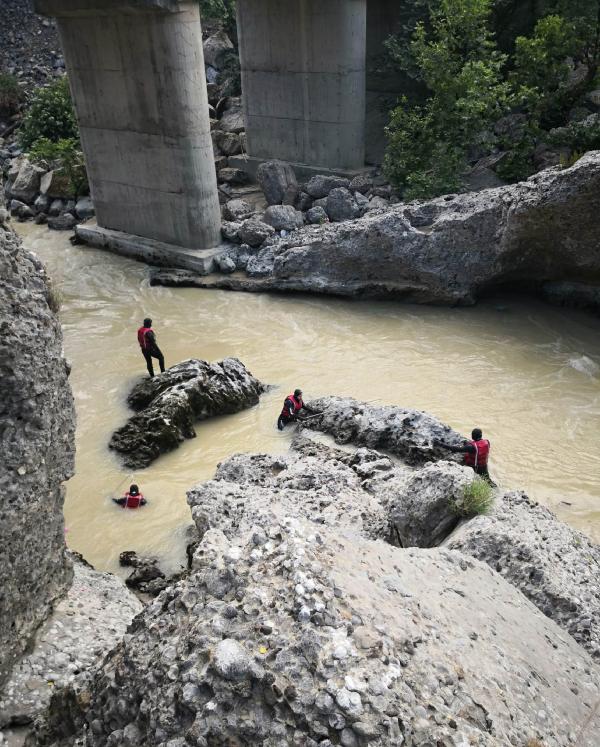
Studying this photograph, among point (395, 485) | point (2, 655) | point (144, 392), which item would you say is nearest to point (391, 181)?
point (144, 392)

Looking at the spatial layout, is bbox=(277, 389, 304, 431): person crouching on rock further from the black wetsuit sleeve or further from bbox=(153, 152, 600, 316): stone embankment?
bbox=(153, 152, 600, 316): stone embankment

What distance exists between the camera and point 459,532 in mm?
4766

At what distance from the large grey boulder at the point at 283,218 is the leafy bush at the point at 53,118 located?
8558 mm

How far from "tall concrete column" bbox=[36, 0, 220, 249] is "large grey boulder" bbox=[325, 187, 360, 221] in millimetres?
2737

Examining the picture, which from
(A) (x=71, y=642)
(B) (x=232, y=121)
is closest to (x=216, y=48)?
(B) (x=232, y=121)

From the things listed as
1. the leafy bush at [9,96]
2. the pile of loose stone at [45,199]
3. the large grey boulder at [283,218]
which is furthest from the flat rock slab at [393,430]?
the leafy bush at [9,96]

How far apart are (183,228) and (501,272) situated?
7.10 metres

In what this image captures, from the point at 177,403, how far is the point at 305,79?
11916 mm

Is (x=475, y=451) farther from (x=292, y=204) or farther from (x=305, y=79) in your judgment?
(x=305, y=79)

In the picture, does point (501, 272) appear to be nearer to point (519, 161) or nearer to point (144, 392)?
point (519, 161)

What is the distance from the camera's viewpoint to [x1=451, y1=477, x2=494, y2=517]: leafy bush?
16.3 ft

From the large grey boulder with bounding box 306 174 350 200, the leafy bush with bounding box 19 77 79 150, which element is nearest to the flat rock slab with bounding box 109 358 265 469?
the large grey boulder with bounding box 306 174 350 200

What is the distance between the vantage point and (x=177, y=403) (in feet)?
28.1

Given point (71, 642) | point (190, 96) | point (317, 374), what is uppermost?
point (190, 96)
